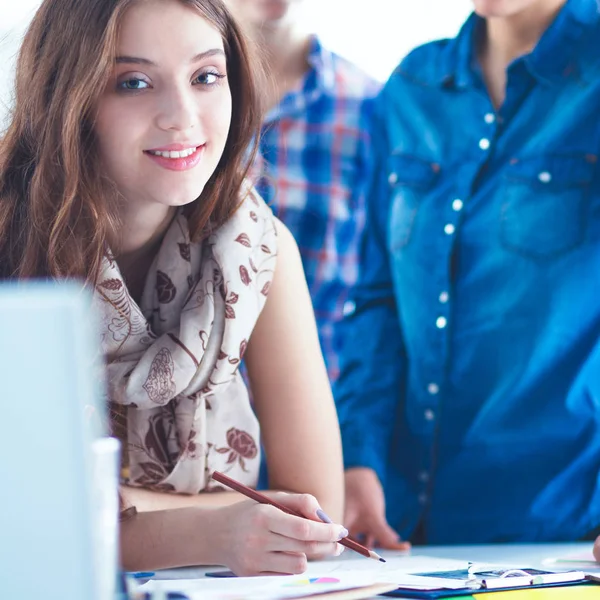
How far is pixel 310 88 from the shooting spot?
2133 mm

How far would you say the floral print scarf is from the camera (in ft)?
4.36

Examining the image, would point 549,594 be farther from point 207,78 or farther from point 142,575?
point 207,78

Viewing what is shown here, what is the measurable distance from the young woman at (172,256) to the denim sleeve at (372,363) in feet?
0.80

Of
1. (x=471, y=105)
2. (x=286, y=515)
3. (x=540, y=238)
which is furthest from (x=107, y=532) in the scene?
(x=471, y=105)

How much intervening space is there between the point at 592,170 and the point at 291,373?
69cm

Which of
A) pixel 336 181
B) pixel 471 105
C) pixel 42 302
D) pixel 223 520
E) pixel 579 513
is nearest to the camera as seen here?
pixel 42 302

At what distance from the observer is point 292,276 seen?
1.54m

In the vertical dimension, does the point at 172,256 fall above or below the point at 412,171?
below

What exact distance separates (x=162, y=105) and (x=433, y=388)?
82 centimetres

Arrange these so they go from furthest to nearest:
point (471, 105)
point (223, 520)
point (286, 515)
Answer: point (471, 105)
point (223, 520)
point (286, 515)

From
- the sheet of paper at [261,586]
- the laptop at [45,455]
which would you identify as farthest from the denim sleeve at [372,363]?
the laptop at [45,455]

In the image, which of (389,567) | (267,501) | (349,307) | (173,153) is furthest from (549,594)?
(349,307)

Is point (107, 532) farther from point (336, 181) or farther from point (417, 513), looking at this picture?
point (336, 181)

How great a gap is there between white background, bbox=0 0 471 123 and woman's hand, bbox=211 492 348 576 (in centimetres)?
238
